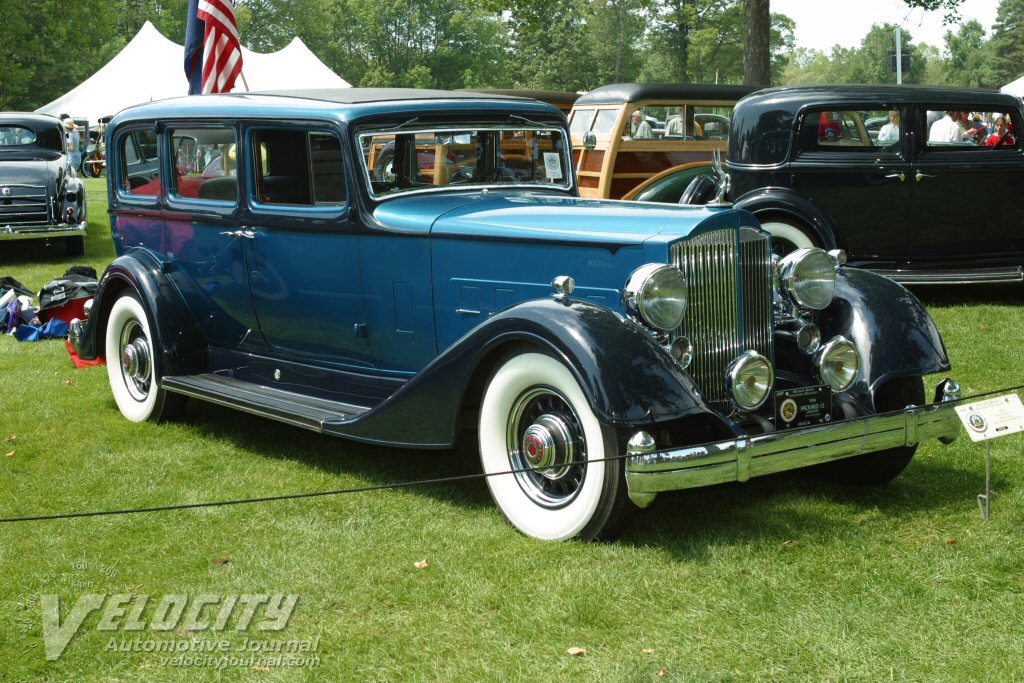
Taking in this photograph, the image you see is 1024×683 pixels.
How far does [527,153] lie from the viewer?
6000 millimetres

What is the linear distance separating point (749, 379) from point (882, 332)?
81 centimetres

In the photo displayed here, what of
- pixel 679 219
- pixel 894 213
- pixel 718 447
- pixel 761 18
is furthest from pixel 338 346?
pixel 761 18

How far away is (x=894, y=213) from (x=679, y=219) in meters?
5.93

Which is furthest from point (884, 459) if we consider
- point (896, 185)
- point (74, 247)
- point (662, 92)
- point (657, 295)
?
point (74, 247)

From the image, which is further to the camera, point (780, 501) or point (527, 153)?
point (527, 153)

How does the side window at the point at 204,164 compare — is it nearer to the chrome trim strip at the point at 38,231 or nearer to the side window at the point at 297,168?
the side window at the point at 297,168

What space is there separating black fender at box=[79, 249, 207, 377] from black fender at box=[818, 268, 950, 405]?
3434 mm

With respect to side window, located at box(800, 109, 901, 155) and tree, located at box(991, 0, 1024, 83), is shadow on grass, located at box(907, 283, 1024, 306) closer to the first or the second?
side window, located at box(800, 109, 901, 155)

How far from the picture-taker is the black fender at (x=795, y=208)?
9852 mm

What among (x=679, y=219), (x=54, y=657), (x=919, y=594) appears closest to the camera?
(x=54, y=657)

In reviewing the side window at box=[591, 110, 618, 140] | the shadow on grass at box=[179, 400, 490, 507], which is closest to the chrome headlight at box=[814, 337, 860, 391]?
the shadow on grass at box=[179, 400, 490, 507]

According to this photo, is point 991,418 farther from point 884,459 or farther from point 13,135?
point 13,135

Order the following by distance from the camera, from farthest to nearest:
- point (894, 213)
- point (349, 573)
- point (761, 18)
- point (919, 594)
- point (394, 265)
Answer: point (761, 18) → point (894, 213) → point (394, 265) → point (349, 573) → point (919, 594)

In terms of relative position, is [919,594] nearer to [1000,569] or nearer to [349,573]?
[1000,569]
